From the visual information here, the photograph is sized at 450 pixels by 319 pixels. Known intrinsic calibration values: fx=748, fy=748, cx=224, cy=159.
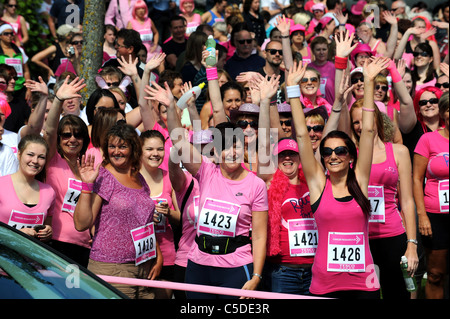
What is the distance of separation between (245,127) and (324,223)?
1.47 meters

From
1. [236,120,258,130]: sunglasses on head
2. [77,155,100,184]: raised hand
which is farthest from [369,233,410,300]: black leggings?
[77,155,100,184]: raised hand

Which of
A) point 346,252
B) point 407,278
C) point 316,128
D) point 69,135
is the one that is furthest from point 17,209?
point 407,278

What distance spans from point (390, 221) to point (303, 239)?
2.77 feet

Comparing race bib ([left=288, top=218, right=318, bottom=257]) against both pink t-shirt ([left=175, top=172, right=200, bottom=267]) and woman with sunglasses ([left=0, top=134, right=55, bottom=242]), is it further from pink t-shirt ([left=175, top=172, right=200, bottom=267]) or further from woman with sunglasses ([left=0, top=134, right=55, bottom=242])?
woman with sunglasses ([left=0, top=134, right=55, bottom=242])

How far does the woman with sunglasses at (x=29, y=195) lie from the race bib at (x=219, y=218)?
121cm

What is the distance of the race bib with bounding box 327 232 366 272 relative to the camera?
5047mm

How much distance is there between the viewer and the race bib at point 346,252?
16.6 feet

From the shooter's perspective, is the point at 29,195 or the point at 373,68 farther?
the point at 29,195

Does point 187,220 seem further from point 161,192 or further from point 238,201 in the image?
point 238,201

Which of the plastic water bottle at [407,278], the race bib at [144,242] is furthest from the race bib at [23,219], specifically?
the plastic water bottle at [407,278]

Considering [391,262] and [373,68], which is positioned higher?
[373,68]

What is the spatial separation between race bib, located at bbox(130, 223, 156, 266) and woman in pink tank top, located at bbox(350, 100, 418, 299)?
1735mm

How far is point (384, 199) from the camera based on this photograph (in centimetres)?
596

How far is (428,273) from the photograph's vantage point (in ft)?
23.3
